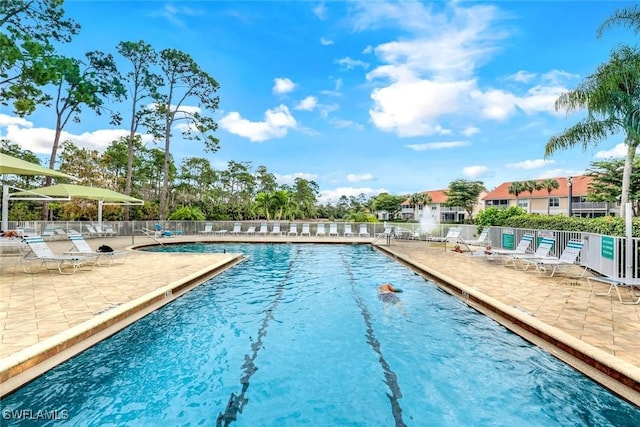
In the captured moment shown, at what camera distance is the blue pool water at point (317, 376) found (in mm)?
3045

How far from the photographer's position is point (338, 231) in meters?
21.9

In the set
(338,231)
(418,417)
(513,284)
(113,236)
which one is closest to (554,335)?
(418,417)

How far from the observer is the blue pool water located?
9.99ft

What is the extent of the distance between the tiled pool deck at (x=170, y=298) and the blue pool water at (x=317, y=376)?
Answer: 25cm

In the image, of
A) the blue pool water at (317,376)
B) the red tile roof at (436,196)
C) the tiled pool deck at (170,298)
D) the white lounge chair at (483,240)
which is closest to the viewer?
the blue pool water at (317,376)

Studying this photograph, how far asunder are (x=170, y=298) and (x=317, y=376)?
3.96 metres

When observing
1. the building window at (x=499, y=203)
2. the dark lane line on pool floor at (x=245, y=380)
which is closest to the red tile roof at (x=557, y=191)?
the building window at (x=499, y=203)

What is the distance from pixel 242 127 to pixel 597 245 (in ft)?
90.0

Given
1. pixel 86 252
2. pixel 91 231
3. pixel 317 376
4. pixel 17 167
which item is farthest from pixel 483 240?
pixel 91 231

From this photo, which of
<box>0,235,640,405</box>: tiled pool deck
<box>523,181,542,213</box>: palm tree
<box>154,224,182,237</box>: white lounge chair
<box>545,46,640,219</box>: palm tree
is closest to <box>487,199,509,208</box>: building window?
<box>523,181,542,213</box>: palm tree

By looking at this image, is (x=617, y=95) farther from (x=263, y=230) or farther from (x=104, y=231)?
(x=104, y=231)

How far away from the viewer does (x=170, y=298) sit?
6.53m

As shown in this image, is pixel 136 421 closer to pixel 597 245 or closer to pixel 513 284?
pixel 513 284

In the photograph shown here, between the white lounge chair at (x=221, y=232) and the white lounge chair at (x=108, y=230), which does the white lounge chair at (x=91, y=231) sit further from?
the white lounge chair at (x=221, y=232)
